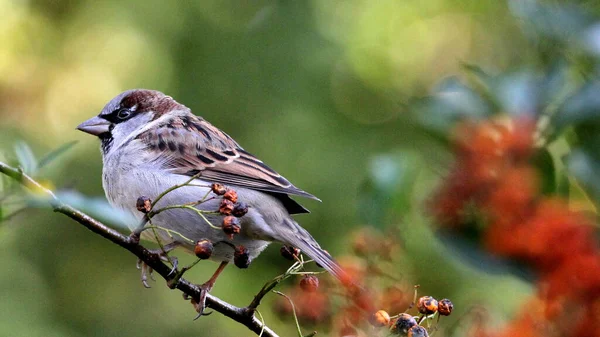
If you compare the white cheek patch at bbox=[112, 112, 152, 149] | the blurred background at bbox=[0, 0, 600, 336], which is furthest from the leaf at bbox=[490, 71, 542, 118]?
the blurred background at bbox=[0, 0, 600, 336]

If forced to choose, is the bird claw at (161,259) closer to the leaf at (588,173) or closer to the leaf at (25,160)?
the leaf at (25,160)

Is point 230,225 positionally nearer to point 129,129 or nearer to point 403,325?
point 403,325

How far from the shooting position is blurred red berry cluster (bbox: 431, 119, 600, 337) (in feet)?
3.91

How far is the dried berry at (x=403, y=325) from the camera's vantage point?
55.8 inches

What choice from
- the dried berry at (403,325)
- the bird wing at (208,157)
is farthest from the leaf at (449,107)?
the bird wing at (208,157)

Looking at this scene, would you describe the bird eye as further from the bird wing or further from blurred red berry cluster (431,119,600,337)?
blurred red berry cluster (431,119,600,337)

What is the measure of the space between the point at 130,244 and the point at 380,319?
0.56 metres

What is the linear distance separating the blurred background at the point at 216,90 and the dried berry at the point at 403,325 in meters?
2.82

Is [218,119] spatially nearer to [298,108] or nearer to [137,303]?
[298,108]

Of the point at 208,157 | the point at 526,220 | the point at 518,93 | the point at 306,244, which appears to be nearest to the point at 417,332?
Result: the point at 526,220

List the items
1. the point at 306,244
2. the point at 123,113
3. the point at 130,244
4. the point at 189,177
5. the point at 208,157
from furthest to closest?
the point at 123,113 → the point at 208,157 → the point at 189,177 → the point at 306,244 → the point at 130,244

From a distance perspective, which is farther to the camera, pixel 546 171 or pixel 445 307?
pixel 546 171

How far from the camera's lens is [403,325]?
1.43 m

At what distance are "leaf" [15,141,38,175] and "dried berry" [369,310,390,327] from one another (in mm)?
653
